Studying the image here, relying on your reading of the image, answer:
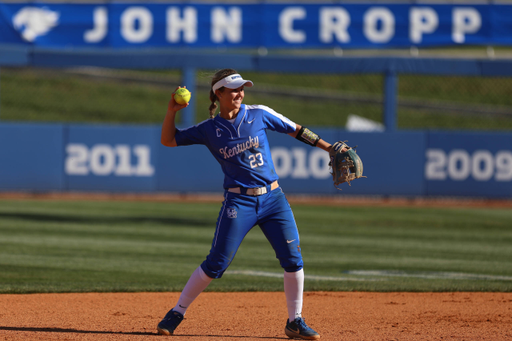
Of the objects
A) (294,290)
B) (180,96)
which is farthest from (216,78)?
(294,290)

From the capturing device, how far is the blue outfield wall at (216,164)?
1562cm

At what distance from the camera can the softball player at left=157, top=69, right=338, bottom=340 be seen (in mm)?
4688

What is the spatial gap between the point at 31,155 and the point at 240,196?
11952 mm

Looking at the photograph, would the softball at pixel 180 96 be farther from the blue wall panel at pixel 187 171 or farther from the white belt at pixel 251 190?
the blue wall panel at pixel 187 171

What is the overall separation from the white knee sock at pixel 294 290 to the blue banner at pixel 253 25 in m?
12.6

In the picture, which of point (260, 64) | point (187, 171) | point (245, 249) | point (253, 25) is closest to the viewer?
point (245, 249)

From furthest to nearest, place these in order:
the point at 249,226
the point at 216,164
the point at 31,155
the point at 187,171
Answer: the point at 187,171 → the point at 216,164 → the point at 31,155 → the point at 249,226

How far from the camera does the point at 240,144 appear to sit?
4711mm

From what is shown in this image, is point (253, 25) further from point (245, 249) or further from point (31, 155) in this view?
point (245, 249)

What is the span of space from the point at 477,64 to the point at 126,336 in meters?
13.8

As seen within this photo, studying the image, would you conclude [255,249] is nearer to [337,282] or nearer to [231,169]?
[337,282]

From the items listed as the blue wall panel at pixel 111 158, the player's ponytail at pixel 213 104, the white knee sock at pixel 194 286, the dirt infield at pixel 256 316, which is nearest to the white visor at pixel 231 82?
the player's ponytail at pixel 213 104

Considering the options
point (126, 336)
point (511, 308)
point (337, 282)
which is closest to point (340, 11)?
point (337, 282)

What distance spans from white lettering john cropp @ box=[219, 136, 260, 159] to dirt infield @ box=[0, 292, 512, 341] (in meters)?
1.28
